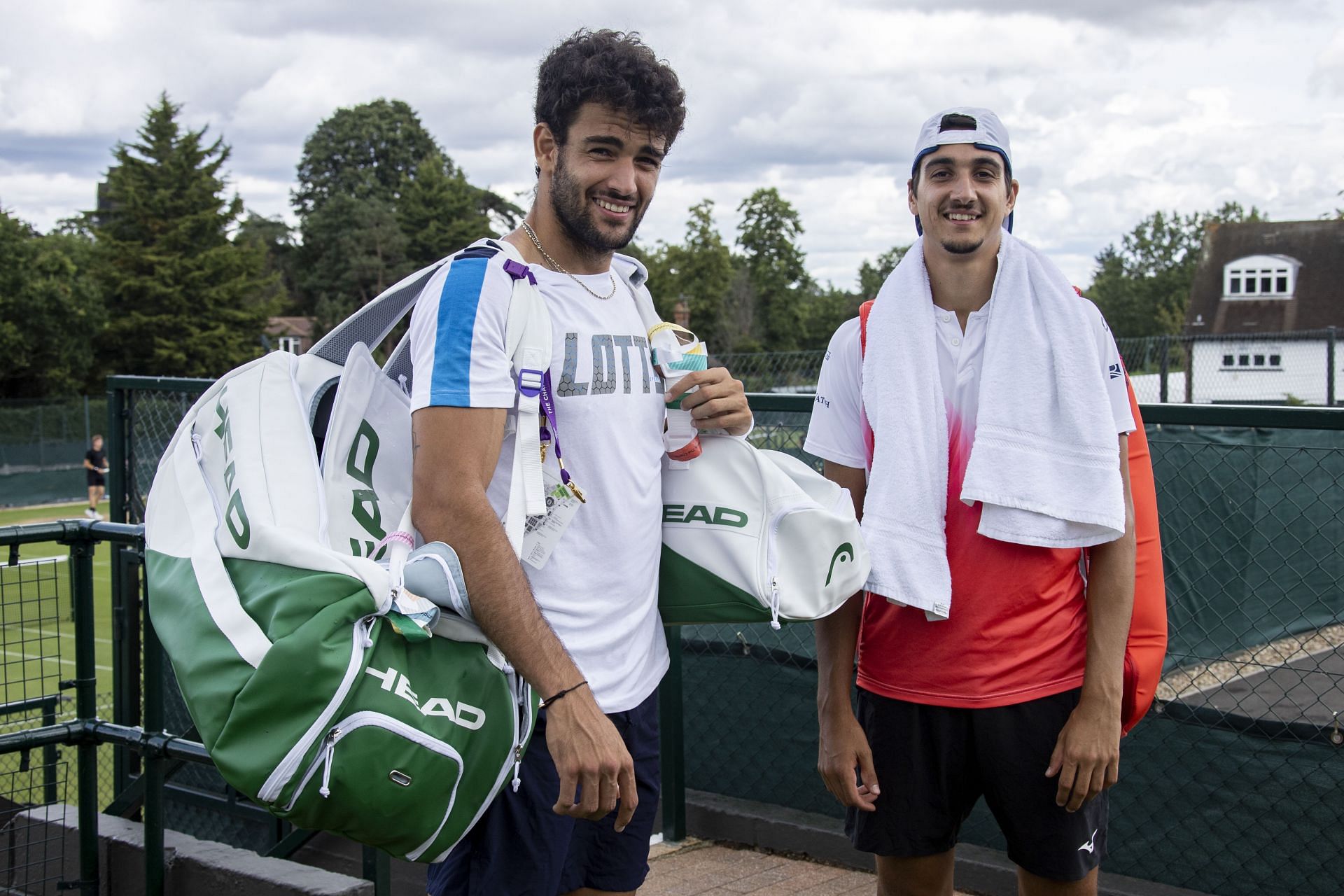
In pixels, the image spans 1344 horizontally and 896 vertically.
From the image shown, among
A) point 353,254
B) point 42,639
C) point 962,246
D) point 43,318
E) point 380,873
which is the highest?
point 353,254

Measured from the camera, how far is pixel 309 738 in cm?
171

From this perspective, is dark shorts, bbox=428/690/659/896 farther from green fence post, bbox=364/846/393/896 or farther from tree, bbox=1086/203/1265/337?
tree, bbox=1086/203/1265/337

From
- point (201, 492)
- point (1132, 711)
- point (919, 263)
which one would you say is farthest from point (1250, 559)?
point (201, 492)

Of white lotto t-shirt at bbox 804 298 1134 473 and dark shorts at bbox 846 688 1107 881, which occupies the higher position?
white lotto t-shirt at bbox 804 298 1134 473

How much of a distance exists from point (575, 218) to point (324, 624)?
2.96ft

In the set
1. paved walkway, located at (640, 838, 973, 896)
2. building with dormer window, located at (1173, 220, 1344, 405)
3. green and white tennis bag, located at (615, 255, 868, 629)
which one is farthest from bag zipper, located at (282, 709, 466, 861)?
building with dormer window, located at (1173, 220, 1344, 405)

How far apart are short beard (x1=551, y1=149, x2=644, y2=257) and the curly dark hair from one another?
0.08m

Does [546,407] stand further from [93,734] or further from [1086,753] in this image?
[93,734]

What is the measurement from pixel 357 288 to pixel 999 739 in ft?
217

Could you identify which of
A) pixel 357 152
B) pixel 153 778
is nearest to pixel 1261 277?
pixel 153 778

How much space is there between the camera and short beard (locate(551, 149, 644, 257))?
220 cm

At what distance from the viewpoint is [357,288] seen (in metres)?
65.2

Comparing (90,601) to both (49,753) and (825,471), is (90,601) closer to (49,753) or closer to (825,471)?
(49,753)

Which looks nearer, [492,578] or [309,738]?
[309,738]
